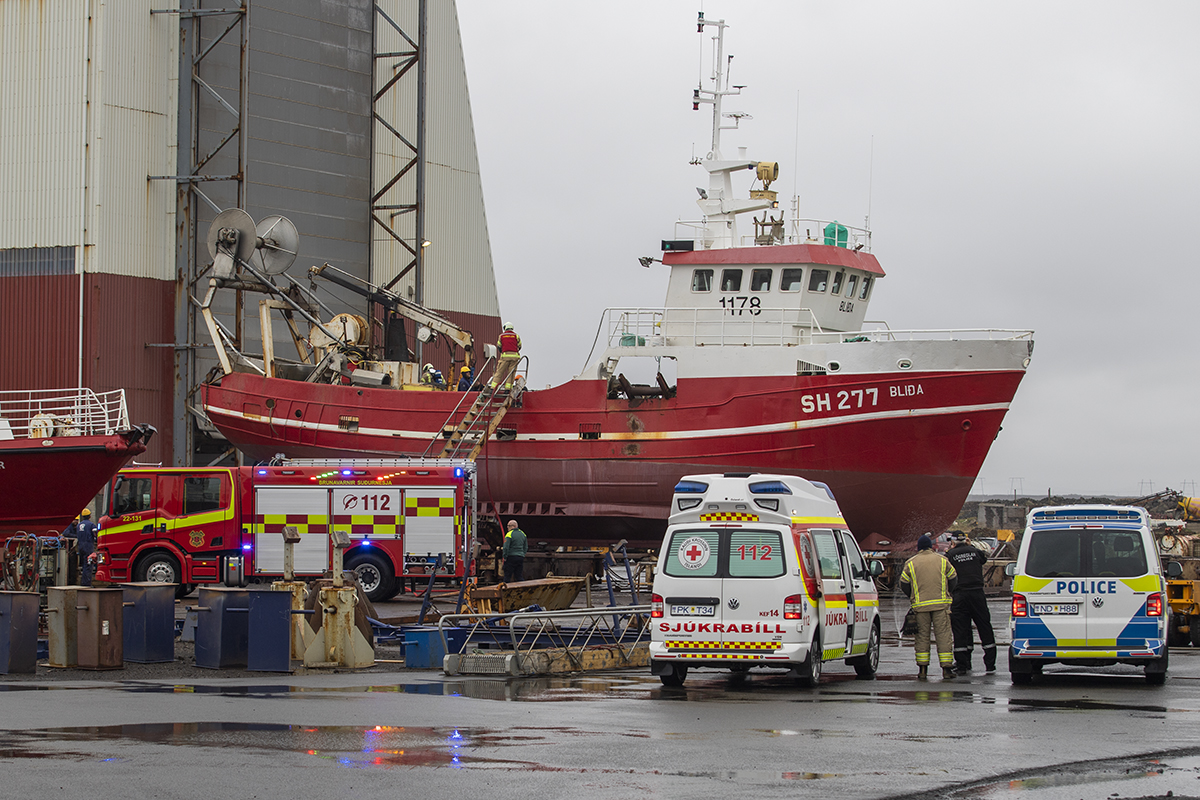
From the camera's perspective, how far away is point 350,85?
1654 inches

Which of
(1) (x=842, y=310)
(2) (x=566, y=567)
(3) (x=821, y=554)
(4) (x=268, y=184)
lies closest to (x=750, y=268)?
(1) (x=842, y=310)

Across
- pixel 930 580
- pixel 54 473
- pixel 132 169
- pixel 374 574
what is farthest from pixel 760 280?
pixel 132 169

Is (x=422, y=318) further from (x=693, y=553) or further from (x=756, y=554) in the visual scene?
(x=756, y=554)

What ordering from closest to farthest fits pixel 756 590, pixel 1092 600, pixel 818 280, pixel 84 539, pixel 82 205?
1. pixel 756 590
2. pixel 1092 600
3. pixel 84 539
4. pixel 818 280
5. pixel 82 205

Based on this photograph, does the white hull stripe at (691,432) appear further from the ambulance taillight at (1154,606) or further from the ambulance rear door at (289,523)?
the ambulance taillight at (1154,606)

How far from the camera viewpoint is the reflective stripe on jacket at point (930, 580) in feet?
50.4

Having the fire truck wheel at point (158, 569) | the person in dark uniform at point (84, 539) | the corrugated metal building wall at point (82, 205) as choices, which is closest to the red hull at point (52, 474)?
the person in dark uniform at point (84, 539)

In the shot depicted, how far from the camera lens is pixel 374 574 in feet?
80.1

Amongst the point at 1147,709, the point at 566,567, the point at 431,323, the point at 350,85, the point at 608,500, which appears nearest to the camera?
the point at 1147,709

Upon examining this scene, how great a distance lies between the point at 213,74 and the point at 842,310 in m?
19.1

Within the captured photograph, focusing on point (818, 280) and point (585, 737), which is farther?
point (818, 280)

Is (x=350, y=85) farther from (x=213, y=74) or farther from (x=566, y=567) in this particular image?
(x=566, y=567)

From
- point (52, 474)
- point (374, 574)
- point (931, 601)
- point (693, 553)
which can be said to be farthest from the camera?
point (52, 474)

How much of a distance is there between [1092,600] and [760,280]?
60.0 feet
